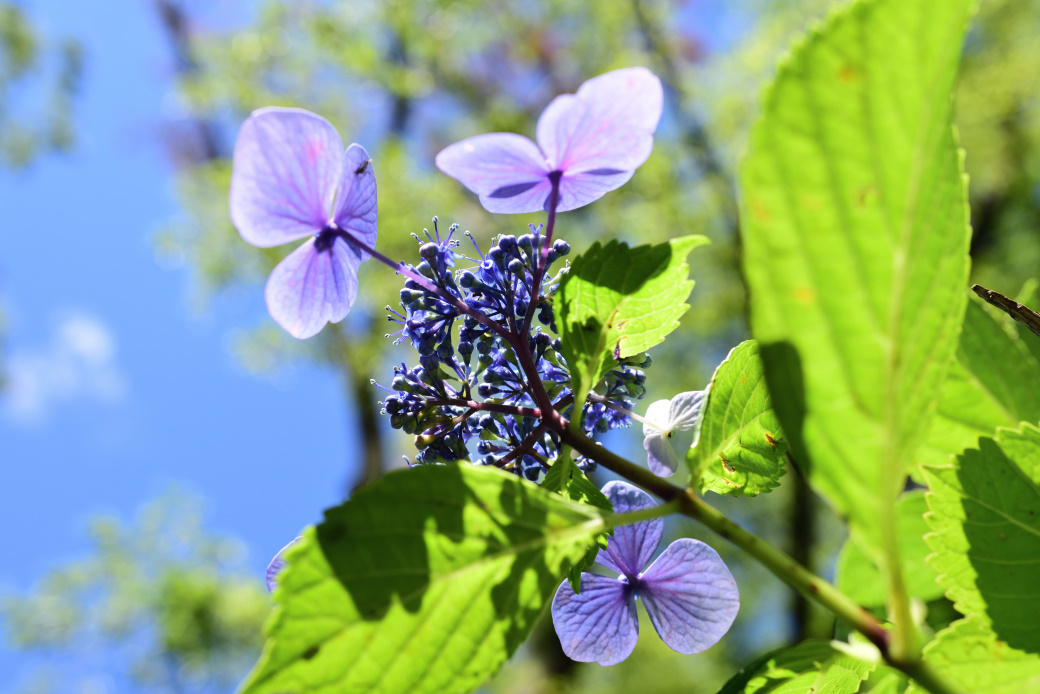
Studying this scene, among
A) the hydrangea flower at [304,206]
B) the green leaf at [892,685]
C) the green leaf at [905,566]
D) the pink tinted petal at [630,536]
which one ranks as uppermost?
the hydrangea flower at [304,206]

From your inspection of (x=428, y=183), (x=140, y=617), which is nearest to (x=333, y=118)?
(x=428, y=183)

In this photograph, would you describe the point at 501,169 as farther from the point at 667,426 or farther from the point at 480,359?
the point at 667,426

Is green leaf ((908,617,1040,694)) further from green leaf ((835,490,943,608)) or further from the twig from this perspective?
the twig


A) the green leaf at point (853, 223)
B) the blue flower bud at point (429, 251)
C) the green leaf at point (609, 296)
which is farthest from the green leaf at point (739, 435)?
the blue flower bud at point (429, 251)

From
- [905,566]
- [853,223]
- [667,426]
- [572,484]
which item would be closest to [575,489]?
[572,484]

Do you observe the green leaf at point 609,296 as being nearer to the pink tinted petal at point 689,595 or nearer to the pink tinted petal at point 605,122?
the pink tinted petal at point 605,122

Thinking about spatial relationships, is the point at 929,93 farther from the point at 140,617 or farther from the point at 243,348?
the point at 140,617
